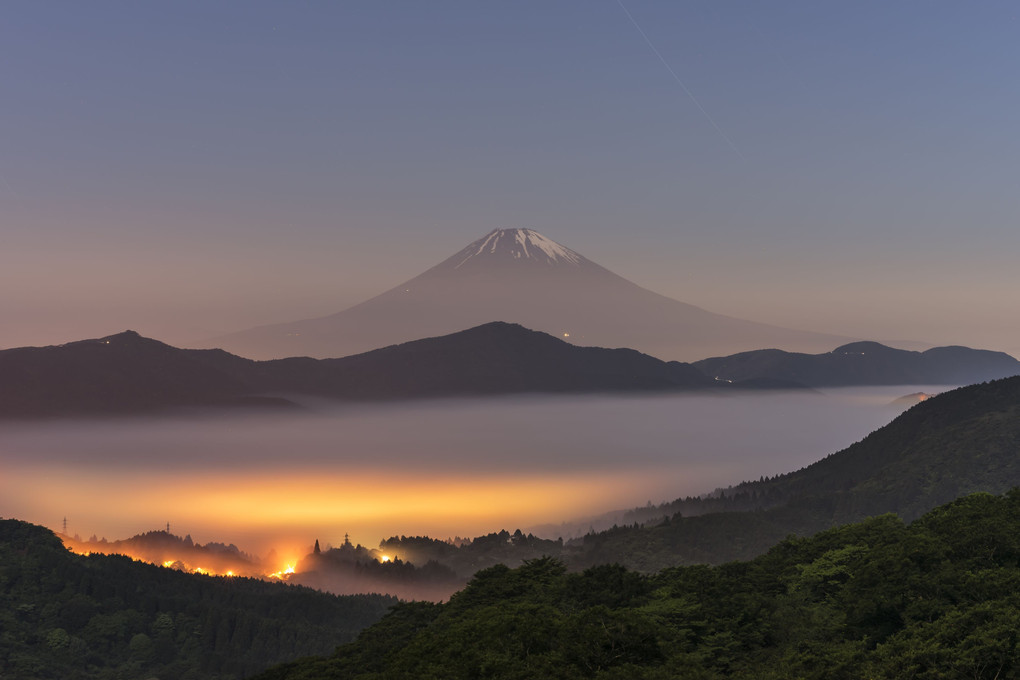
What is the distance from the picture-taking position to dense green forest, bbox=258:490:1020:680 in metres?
50.6

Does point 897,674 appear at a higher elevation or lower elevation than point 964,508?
lower

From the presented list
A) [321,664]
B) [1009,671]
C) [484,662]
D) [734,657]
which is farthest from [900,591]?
[321,664]

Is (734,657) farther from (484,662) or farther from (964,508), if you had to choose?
(964,508)

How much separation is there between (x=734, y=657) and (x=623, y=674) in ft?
52.0

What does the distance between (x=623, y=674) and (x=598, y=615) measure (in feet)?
24.4

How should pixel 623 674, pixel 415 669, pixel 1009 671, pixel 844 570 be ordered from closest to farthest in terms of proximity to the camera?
pixel 1009 671, pixel 623 674, pixel 415 669, pixel 844 570

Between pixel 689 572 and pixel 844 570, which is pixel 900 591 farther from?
pixel 689 572

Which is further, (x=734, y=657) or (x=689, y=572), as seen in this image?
(x=689, y=572)

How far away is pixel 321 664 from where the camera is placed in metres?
79.1

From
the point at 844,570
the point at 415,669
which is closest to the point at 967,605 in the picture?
the point at 844,570

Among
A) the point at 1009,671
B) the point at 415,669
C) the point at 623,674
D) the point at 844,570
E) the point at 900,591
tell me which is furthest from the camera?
the point at 844,570

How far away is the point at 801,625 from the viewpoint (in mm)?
65438

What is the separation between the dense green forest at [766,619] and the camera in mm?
50625

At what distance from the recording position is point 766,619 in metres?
67.1
